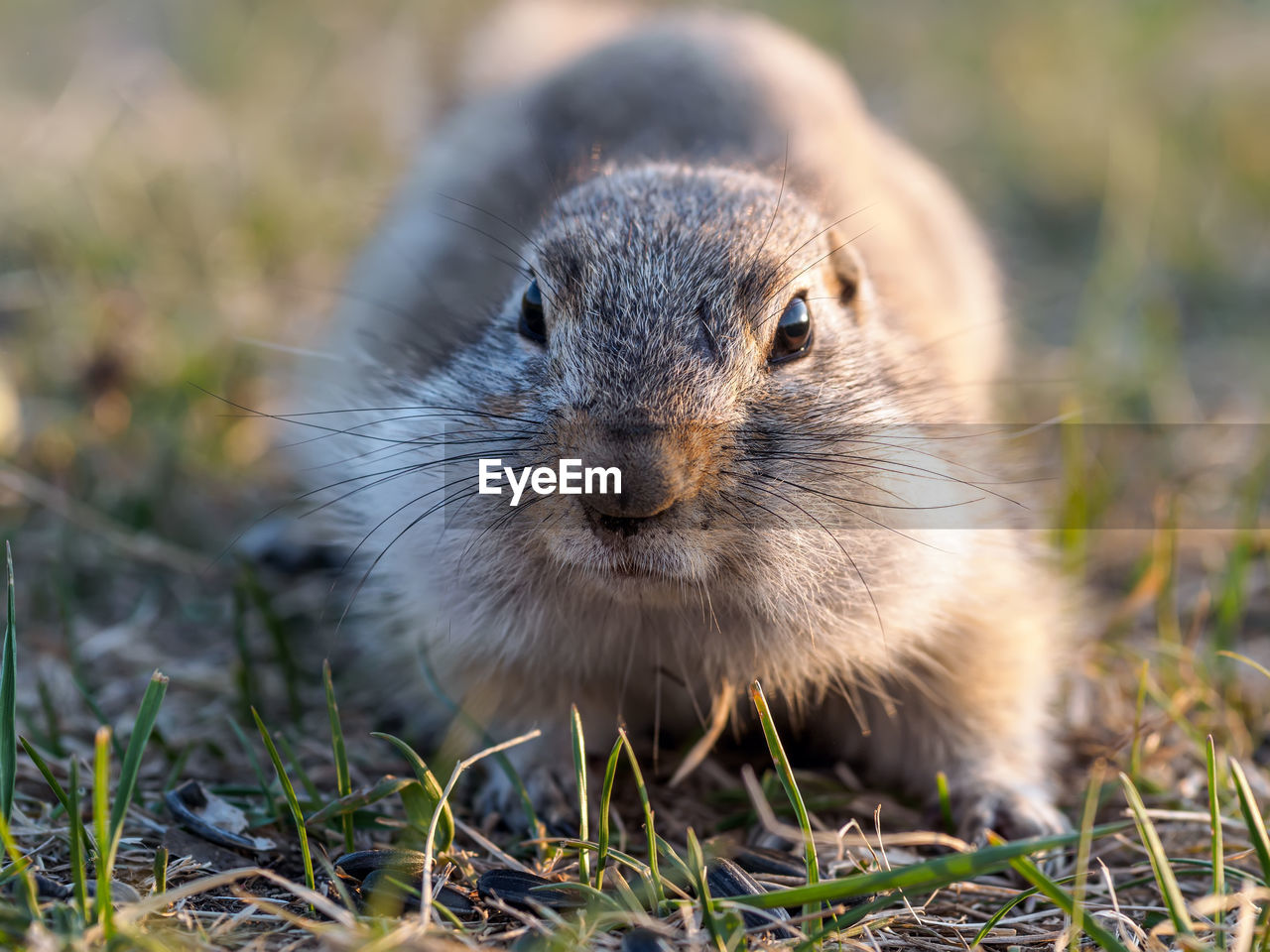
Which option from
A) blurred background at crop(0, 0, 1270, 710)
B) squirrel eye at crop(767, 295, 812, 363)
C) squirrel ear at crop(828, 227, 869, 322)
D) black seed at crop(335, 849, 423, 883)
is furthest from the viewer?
blurred background at crop(0, 0, 1270, 710)

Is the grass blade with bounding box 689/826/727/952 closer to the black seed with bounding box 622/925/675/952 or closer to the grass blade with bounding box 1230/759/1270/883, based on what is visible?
the black seed with bounding box 622/925/675/952

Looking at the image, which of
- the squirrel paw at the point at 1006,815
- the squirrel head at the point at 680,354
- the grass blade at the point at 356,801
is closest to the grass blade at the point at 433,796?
the grass blade at the point at 356,801

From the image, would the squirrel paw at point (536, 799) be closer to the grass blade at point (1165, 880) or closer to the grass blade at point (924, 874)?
the grass blade at point (924, 874)

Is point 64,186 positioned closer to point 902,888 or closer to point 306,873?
point 306,873

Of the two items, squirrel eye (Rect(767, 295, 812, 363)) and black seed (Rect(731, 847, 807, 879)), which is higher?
squirrel eye (Rect(767, 295, 812, 363))

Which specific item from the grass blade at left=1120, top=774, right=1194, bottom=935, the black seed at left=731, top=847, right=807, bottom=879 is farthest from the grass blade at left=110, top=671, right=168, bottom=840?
the grass blade at left=1120, top=774, right=1194, bottom=935

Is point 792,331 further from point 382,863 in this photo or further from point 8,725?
point 8,725

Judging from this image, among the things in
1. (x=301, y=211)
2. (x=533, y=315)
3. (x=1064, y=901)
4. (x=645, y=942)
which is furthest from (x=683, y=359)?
(x=301, y=211)
